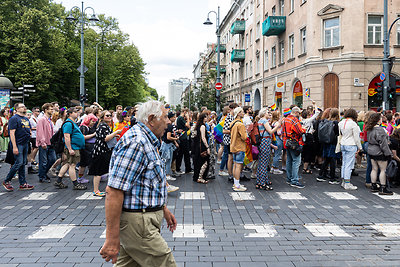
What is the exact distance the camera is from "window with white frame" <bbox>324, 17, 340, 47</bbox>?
2180 centimetres

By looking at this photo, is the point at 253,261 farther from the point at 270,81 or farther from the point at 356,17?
the point at 270,81

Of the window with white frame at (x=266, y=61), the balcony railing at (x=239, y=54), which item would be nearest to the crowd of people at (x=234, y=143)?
the window with white frame at (x=266, y=61)

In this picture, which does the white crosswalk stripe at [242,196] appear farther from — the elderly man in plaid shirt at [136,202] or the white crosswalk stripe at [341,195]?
the elderly man in plaid shirt at [136,202]

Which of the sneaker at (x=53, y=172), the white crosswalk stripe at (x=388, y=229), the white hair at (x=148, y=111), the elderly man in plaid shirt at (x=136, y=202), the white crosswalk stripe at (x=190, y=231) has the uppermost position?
the white hair at (x=148, y=111)

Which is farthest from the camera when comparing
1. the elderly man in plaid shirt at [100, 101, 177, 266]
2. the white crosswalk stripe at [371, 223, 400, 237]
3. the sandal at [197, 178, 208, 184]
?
the sandal at [197, 178, 208, 184]

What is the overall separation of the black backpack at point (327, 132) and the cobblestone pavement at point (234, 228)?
1.37 m

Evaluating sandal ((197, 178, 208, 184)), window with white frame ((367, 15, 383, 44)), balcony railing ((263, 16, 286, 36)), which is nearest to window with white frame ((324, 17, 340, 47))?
window with white frame ((367, 15, 383, 44))

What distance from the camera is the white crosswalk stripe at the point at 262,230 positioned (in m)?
5.48

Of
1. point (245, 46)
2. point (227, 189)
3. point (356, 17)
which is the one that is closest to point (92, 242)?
point (227, 189)

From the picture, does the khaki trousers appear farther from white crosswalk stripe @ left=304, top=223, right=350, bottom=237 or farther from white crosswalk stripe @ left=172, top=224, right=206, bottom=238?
white crosswalk stripe @ left=304, top=223, right=350, bottom=237

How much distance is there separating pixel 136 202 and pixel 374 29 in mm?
22430

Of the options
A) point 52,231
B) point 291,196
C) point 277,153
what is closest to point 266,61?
point 277,153

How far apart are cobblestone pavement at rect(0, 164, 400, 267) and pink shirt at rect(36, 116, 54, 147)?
123 cm

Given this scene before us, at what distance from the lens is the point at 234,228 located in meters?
5.82
